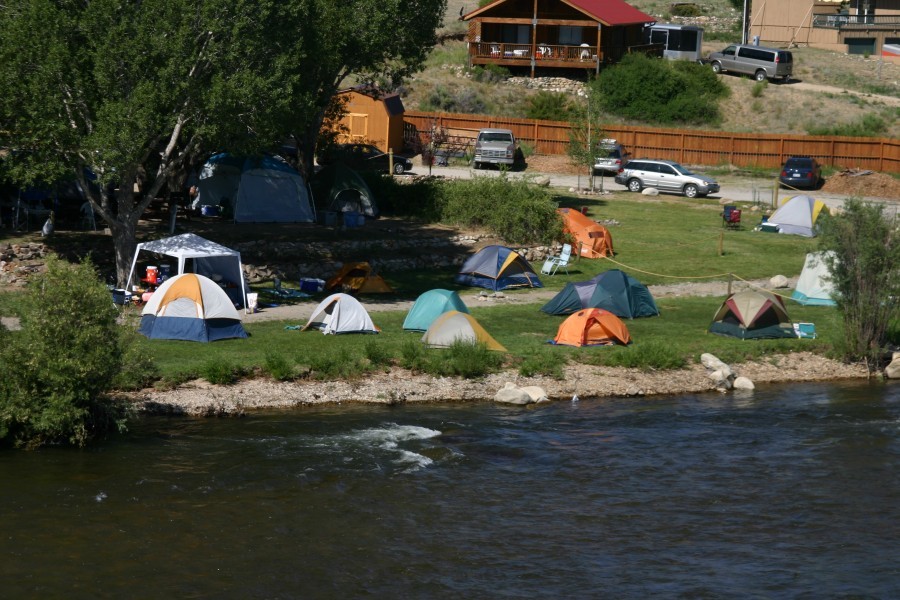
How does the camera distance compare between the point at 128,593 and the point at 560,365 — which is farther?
the point at 560,365

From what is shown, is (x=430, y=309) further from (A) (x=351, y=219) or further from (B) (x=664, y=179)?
(B) (x=664, y=179)

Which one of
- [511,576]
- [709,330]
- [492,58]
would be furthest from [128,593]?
[492,58]

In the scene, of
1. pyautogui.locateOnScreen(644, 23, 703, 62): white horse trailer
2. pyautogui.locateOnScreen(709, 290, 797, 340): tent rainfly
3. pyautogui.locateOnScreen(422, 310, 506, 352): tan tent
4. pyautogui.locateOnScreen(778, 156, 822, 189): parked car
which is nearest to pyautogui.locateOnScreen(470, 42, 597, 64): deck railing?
pyautogui.locateOnScreen(644, 23, 703, 62): white horse trailer

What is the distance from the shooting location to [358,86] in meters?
55.8

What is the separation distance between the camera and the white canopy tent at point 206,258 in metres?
27.3

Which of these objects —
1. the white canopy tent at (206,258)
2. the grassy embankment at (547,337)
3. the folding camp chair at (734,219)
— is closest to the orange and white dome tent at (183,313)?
the grassy embankment at (547,337)

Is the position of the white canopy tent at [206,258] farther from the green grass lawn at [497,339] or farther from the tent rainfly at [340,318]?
the tent rainfly at [340,318]

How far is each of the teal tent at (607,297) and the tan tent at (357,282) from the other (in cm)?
461

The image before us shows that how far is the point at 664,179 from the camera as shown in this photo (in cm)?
4784

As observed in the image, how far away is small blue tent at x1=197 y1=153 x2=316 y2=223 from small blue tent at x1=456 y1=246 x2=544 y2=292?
7609 millimetres

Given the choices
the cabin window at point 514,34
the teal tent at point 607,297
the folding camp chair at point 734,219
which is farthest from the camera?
the cabin window at point 514,34

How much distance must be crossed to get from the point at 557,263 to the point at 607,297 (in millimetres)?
5751

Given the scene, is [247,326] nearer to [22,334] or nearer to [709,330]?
[22,334]

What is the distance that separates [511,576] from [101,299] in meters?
8.82
